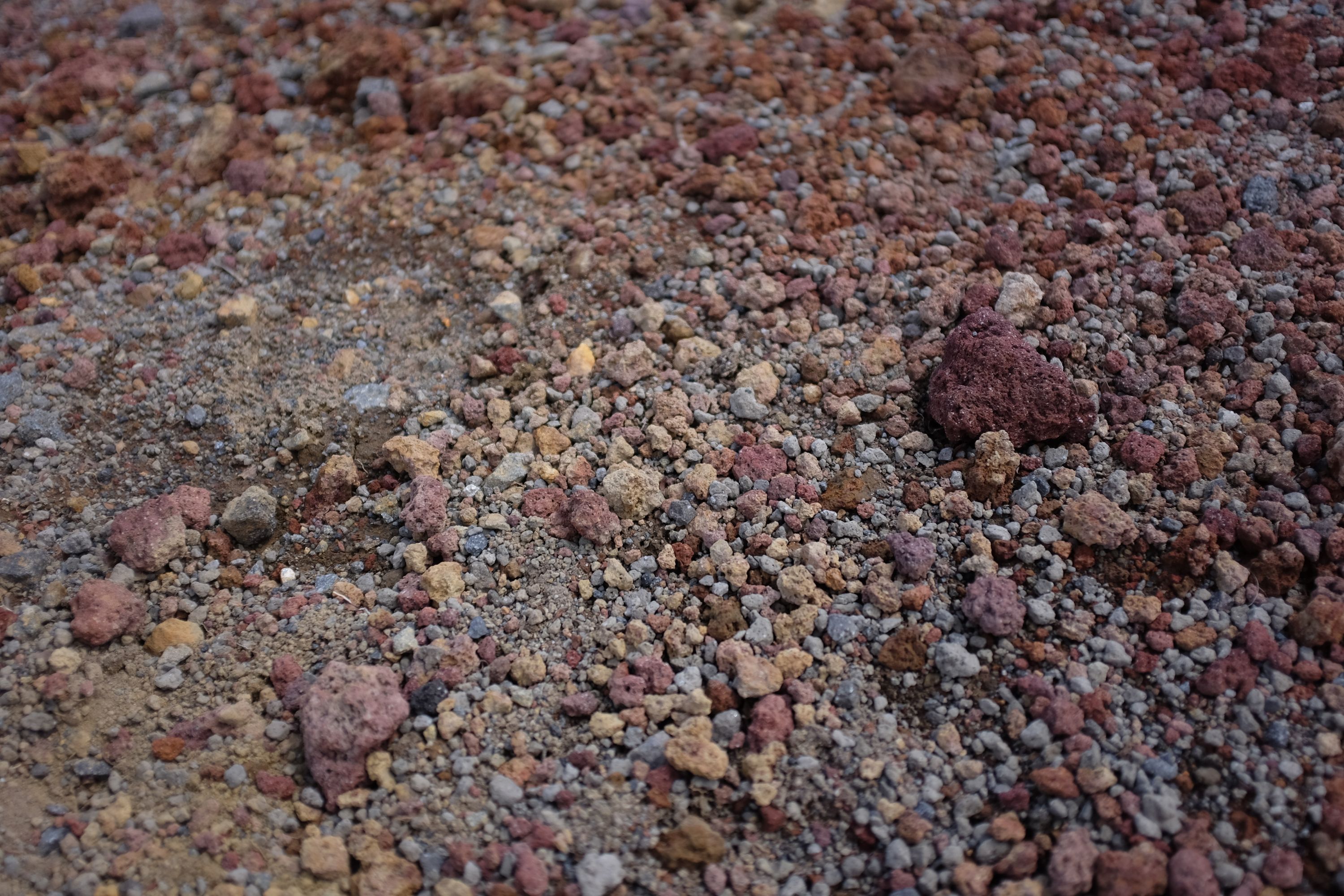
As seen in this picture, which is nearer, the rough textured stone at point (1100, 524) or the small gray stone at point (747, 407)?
the rough textured stone at point (1100, 524)

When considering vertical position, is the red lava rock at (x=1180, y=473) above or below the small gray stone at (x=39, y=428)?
above

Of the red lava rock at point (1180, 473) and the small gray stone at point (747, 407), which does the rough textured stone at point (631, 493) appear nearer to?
the small gray stone at point (747, 407)

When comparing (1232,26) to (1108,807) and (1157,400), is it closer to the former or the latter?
(1157,400)

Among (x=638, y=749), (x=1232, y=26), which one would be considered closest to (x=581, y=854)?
(x=638, y=749)

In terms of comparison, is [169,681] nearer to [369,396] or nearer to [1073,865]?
[369,396]

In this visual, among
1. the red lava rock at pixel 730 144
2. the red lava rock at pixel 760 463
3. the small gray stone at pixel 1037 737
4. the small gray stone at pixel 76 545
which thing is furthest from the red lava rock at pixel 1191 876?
the small gray stone at pixel 76 545

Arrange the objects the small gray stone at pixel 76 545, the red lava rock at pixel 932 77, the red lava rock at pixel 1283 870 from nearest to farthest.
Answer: the red lava rock at pixel 1283 870 → the small gray stone at pixel 76 545 → the red lava rock at pixel 932 77

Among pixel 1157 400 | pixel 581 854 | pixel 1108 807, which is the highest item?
pixel 1157 400

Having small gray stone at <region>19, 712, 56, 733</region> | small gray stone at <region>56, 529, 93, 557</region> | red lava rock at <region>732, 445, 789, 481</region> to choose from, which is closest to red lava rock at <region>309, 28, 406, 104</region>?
small gray stone at <region>56, 529, 93, 557</region>
